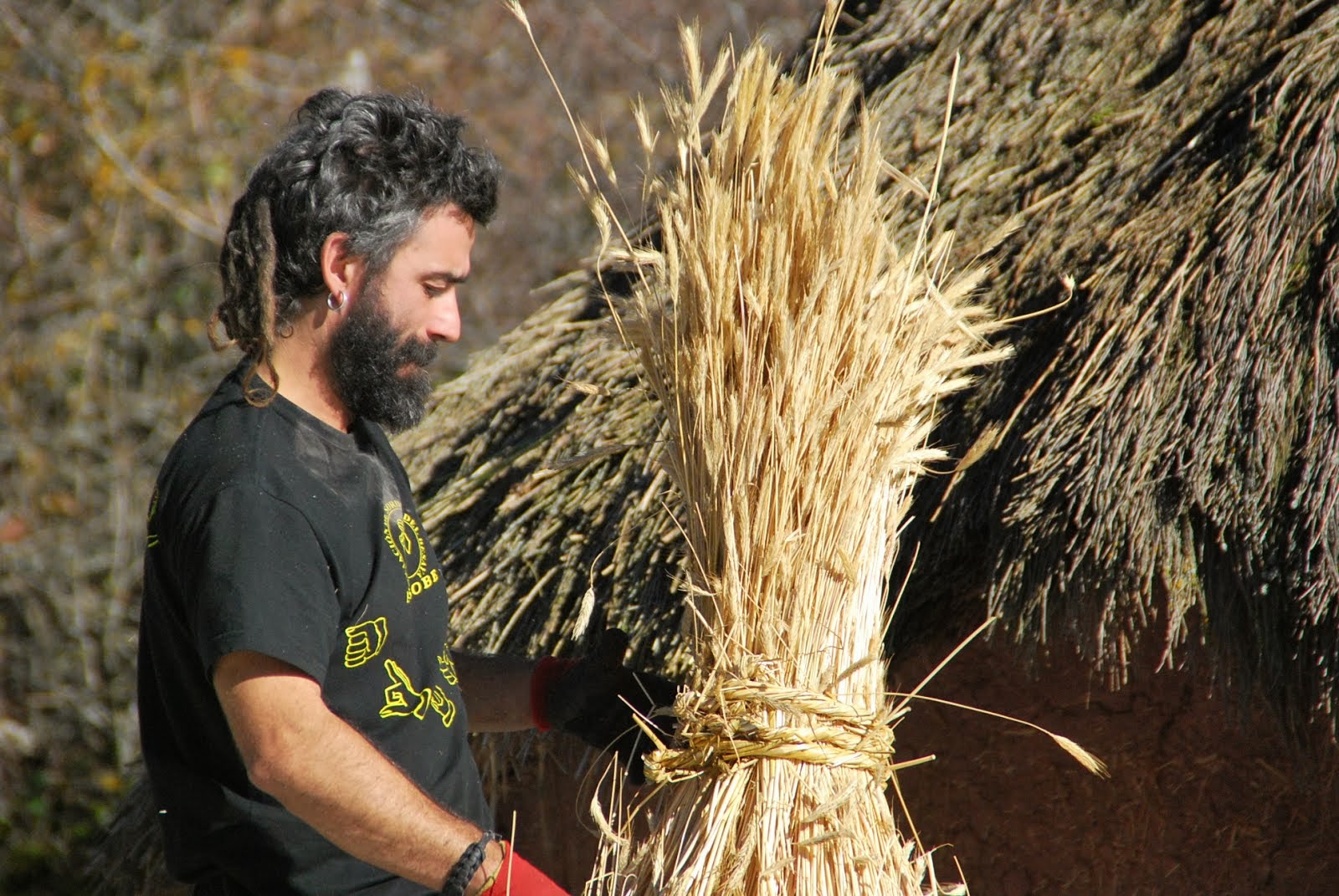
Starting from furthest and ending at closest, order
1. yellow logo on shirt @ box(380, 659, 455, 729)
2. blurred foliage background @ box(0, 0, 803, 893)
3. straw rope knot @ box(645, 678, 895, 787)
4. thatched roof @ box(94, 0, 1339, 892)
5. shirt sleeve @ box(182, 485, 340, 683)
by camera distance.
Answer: blurred foliage background @ box(0, 0, 803, 893), thatched roof @ box(94, 0, 1339, 892), yellow logo on shirt @ box(380, 659, 455, 729), straw rope knot @ box(645, 678, 895, 787), shirt sleeve @ box(182, 485, 340, 683)

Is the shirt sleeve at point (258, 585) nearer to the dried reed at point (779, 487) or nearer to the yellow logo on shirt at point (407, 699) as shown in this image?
the yellow logo on shirt at point (407, 699)

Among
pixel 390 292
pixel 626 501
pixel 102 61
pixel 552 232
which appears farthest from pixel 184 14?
pixel 390 292

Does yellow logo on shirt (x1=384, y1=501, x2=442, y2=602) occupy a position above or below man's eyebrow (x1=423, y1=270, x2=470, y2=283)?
below

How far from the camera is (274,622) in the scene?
4.59 ft

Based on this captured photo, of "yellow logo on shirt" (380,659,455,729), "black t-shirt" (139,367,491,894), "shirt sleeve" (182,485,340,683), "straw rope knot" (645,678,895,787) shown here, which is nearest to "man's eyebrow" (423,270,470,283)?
"black t-shirt" (139,367,491,894)

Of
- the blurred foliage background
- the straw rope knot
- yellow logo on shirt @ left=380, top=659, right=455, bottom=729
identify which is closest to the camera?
the straw rope knot

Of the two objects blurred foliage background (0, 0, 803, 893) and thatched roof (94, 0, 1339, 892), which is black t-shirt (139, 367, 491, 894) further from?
blurred foliage background (0, 0, 803, 893)

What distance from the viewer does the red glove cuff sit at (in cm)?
189

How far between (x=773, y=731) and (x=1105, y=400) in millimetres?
808

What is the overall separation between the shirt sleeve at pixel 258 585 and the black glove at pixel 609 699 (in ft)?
1.50

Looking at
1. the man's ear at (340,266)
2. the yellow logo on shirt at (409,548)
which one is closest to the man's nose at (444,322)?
the man's ear at (340,266)

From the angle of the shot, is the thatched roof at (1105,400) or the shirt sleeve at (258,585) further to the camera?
the thatched roof at (1105,400)

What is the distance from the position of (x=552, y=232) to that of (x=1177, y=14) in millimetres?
5284

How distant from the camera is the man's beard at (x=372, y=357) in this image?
167 cm
